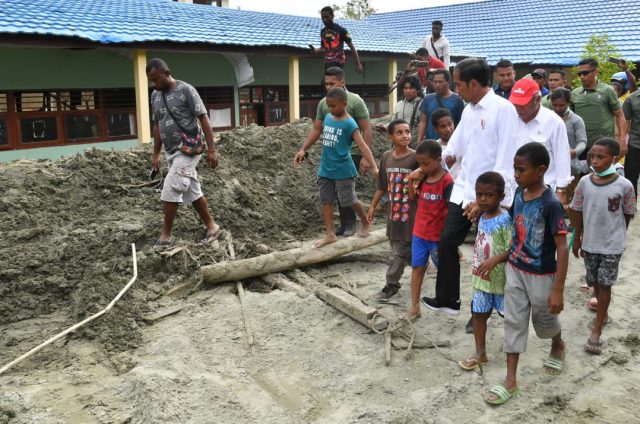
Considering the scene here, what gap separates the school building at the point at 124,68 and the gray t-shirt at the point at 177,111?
213 inches

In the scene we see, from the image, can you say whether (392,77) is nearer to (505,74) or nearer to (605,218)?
(505,74)

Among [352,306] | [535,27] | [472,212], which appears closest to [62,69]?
[352,306]

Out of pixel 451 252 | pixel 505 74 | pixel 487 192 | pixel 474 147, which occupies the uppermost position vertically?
pixel 505 74

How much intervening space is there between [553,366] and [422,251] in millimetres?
1234

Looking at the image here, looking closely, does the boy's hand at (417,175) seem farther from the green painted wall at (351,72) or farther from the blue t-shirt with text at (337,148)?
the green painted wall at (351,72)

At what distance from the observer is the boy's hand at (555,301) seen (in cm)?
327

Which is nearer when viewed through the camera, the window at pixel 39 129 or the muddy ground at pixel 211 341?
the muddy ground at pixel 211 341

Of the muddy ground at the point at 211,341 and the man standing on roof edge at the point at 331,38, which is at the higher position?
the man standing on roof edge at the point at 331,38

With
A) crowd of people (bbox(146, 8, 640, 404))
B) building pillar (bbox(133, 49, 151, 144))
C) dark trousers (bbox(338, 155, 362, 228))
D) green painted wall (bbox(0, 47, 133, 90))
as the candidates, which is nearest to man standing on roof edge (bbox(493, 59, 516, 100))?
crowd of people (bbox(146, 8, 640, 404))

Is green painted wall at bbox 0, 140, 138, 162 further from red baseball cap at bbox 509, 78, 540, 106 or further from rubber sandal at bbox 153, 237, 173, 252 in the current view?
red baseball cap at bbox 509, 78, 540, 106

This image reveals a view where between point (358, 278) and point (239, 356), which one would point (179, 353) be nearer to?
point (239, 356)

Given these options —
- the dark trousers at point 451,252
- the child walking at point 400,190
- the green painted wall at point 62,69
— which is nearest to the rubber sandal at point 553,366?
the dark trousers at point 451,252

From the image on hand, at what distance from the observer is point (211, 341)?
425 centimetres

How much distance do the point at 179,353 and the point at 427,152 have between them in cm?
236
